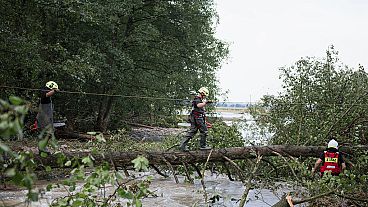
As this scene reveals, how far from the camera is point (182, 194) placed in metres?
9.50

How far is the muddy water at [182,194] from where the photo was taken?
332 inches

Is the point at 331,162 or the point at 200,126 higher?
the point at 200,126

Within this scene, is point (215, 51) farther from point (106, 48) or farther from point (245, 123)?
point (245, 123)

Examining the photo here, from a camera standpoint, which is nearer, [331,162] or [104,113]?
[331,162]

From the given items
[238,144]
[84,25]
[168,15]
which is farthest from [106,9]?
[238,144]

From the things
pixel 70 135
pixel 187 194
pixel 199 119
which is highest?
pixel 199 119

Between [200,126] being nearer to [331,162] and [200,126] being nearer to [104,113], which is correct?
[331,162]

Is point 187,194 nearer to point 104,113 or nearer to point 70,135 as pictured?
point 70,135

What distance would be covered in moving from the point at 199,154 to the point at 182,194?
1774mm

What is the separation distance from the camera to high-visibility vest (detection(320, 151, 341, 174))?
24.9ft

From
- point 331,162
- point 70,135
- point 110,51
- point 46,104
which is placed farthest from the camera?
point 110,51

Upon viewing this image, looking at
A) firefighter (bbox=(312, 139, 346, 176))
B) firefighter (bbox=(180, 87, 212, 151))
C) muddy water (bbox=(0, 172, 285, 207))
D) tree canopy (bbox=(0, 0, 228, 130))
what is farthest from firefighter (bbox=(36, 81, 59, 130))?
tree canopy (bbox=(0, 0, 228, 130))

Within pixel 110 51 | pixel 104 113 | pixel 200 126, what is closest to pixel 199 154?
pixel 200 126

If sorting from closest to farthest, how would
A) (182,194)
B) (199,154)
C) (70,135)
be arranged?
(199,154), (182,194), (70,135)
